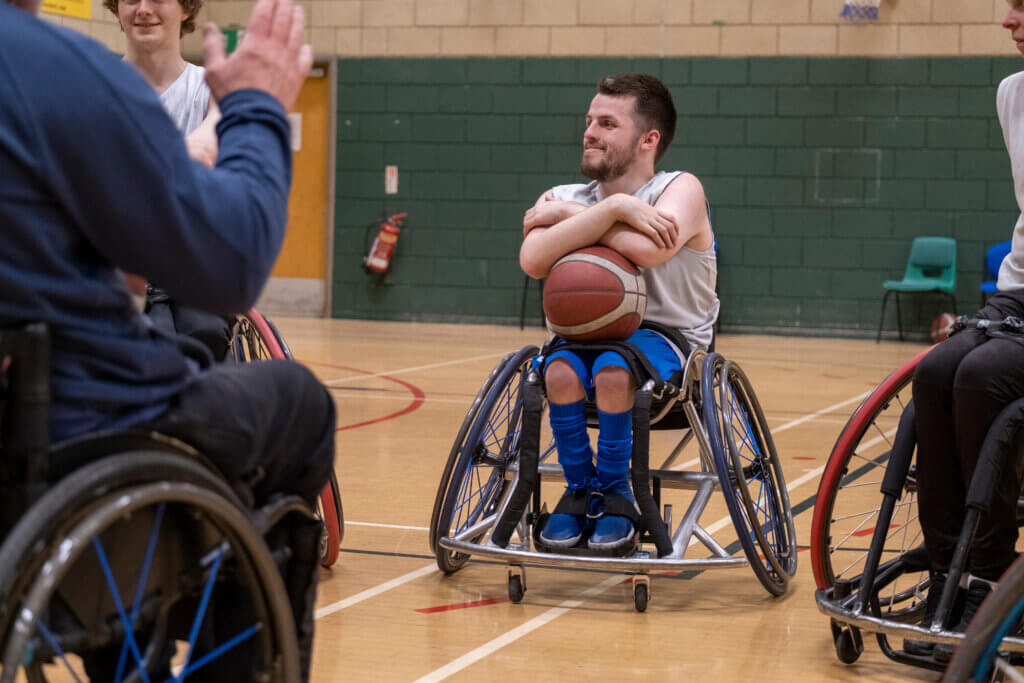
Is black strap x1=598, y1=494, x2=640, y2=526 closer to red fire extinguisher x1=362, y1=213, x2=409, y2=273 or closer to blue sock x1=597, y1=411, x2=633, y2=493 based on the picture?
blue sock x1=597, y1=411, x2=633, y2=493

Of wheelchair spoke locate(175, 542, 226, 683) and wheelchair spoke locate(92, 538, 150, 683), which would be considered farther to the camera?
wheelchair spoke locate(175, 542, 226, 683)

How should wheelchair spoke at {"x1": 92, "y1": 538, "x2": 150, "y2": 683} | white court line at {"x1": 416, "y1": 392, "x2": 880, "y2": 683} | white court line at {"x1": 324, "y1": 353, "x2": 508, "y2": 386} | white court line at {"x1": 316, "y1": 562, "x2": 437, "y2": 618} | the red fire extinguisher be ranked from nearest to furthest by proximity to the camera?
wheelchair spoke at {"x1": 92, "y1": 538, "x2": 150, "y2": 683}
white court line at {"x1": 416, "y1": 392, "x2": 880, "y2": 683}
white court line at {"x1": 316, "y1": 562, "x2": 437, "y2": 618}
white court line at {"x1": 324, "y1": 353, "x2": 508, "y2": 386}
the red fire extinguisher

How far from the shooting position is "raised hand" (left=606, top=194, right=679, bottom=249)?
2725 mm

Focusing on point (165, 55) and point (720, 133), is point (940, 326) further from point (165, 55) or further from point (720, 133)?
point (165, 55)

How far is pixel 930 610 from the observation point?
84.5 inches

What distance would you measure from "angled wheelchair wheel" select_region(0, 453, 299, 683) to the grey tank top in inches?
64.8

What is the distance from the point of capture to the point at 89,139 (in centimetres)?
114

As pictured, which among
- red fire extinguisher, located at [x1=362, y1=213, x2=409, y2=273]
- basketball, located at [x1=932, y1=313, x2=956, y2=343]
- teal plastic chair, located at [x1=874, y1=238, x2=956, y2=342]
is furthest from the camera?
red fire extinguisher, located at [x1=362, y1=213, x2=409, y2=273]

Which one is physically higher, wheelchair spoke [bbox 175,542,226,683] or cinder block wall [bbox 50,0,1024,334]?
cinder block wall [bbox 50,0,1024,334]

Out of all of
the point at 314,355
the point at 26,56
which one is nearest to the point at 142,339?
the point at 26,56

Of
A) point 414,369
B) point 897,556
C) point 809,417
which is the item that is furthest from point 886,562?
point 414,369

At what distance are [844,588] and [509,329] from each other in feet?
26.5


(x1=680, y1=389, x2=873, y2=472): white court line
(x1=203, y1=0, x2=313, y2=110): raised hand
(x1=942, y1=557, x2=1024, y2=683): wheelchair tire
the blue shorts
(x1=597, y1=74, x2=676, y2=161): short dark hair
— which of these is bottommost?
A: (x1=680, y1=389, x2=873, y2=472): white court line

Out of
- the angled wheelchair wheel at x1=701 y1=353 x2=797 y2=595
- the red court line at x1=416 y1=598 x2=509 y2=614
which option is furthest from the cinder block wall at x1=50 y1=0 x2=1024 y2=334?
the red court line at x1=416 y1=598 x2=509 y2=614
